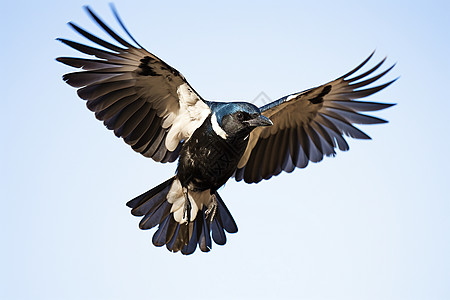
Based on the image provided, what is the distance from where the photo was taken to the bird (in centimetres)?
641

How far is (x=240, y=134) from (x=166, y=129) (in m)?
0.94

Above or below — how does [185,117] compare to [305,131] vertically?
above

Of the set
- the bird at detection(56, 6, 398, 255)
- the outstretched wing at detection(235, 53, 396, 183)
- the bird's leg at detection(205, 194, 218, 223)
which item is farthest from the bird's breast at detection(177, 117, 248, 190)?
the outstretched wing at detection(235, 53, 396, 183)

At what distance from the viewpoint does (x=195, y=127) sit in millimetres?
6789

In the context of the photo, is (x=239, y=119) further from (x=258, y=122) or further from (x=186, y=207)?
(x=186, y=207)

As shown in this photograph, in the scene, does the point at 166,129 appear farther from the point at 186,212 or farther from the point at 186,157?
the point at 186,212

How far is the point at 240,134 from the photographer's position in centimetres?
648

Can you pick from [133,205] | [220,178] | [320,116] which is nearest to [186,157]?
[220,178]

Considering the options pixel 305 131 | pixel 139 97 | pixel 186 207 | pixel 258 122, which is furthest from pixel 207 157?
pixel 305 131

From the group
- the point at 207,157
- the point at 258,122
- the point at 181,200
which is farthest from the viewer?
the point at 181,200

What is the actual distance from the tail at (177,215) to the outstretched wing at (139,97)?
483 mm

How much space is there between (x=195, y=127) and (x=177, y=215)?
3.85 ft

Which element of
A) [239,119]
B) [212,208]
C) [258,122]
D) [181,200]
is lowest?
[212,208]

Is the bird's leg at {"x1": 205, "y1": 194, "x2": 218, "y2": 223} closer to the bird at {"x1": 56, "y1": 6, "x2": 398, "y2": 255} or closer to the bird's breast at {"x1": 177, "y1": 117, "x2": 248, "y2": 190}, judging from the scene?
the bird at {"x1": 56, "y1": 6, "x2": 398, "y2": 255}
